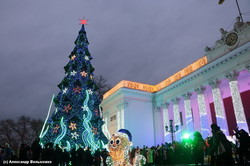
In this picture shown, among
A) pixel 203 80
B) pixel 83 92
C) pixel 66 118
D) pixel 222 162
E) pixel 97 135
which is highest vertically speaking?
pixel 203 80

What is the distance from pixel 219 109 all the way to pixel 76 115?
40.3 feet

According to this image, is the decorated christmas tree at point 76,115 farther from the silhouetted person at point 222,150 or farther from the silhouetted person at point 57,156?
the silhouetted person at point 222,150

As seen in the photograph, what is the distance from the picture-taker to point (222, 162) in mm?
4738

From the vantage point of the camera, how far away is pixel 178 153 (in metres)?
11.7

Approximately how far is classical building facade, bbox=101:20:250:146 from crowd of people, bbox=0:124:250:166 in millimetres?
6323

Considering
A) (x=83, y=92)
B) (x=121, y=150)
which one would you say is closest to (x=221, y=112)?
(x=83, y=92)

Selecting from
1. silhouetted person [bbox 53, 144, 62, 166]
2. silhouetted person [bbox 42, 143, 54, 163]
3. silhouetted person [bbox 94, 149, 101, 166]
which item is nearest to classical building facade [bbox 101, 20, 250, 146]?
silhouetted person [bbox 94, 149, 101, 166]

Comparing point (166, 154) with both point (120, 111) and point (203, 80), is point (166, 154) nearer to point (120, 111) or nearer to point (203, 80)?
point (203, 80)

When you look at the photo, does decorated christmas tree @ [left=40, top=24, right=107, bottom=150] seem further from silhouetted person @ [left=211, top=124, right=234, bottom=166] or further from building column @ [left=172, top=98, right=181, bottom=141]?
building column @ [left=172, top=98, right=181, bottom=141]

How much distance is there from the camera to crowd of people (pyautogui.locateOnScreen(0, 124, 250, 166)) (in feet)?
15.9

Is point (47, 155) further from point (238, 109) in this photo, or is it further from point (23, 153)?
point (238, 109)

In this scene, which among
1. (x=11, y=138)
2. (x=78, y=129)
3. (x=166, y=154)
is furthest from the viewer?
(x=11, y=138)

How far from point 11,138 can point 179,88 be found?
2872cm

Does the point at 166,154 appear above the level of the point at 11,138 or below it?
below
